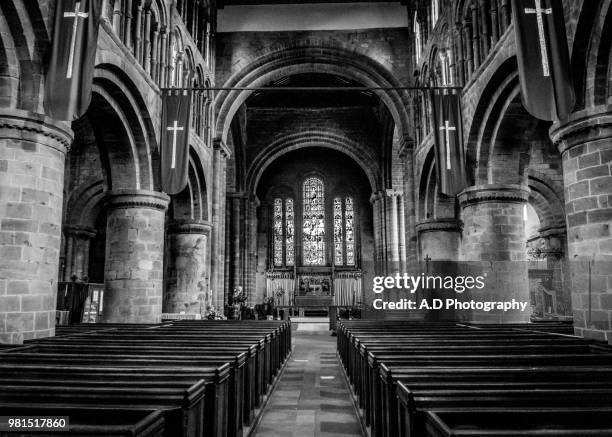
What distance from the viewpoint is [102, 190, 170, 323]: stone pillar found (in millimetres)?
11344

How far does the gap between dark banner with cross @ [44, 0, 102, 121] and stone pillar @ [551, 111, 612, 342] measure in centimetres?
685

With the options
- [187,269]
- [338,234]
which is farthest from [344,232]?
[187,269]

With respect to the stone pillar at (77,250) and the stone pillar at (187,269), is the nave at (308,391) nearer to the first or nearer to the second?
the stone pillar at (187,269)

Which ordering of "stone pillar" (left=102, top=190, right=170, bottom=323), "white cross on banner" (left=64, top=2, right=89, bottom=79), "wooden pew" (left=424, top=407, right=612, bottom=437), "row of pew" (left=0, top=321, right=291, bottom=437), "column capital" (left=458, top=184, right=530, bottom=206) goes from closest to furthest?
"wooden pew" (left=424, top=407, right=612, bottom=437) → "row of pew" (left=0, top=321, right=291, bottom=437) → "white cross on banner" (left=64, top=2, right=89, bottom=79) → "column capital" (left=458, top=184, right=530, bottom=206) → "stone pillar" (left=102, top=190, right=170, bottom=323)

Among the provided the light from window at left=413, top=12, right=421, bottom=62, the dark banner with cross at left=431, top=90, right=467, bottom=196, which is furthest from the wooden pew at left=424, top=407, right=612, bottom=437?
the light from window at left=413, top=12, right=421, bottom=62

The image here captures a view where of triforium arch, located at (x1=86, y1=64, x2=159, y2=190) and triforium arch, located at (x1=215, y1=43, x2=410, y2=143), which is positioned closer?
triforium arch, located at (x1=86, y1=64, x2=159, y2=190)

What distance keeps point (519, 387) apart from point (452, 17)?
39.4 feet

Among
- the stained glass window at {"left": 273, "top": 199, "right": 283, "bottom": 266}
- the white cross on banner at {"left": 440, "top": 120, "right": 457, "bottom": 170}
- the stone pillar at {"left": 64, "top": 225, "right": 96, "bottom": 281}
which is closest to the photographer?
the white cross on banner at {"left": 440, "top": 120, "right": 457, "bottom": 170}

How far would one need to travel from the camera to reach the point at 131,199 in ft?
37.6

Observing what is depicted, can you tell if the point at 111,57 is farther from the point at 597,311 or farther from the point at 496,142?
the point at 597,311

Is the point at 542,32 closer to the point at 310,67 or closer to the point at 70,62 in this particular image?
the point at 70,62

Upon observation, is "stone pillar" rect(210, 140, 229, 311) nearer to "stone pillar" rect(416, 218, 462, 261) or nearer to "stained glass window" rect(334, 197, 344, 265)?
"stone pillar" rect(416, 218, 462, 261)

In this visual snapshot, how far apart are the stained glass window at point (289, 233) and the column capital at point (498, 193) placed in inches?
745

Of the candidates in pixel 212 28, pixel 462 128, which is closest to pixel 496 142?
pixel 462 128
